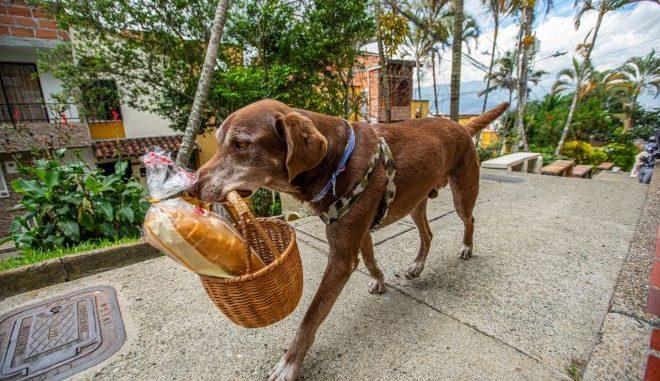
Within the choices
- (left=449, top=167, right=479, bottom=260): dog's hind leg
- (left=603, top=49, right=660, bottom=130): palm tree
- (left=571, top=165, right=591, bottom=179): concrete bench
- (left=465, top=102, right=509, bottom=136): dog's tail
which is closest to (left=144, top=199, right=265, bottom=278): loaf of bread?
(left=449, top=167, right=479, bottom=260): dog's hind leg

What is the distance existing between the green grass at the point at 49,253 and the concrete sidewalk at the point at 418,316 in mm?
367

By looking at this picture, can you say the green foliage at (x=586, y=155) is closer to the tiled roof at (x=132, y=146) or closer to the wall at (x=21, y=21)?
the tiled roof at (x=132, y=146)

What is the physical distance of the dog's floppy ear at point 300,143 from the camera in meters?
1.40

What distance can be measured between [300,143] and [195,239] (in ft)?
2.07

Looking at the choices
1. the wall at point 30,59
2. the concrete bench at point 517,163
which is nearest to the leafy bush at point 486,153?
the concrete bench at point 517,163

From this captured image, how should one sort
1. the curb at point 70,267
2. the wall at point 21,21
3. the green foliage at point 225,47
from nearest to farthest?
the curb at point 70,267
the green foliage at point 225,47
the wall at point 21,21

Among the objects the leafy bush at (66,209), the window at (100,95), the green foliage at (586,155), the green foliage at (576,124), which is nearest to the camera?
the leafy bush at (66,209)

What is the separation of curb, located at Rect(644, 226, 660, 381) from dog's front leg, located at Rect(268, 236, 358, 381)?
1.47 metres

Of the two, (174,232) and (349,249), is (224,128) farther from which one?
(349,249)

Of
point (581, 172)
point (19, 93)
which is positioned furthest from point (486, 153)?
point (19, 93)

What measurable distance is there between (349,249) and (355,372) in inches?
25.5

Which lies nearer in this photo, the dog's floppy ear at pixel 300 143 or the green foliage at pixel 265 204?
the dog's floppy ear at pixel 300 143

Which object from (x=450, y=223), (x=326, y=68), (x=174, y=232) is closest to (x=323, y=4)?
(x=326, y=68)

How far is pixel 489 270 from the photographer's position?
2.52 m
